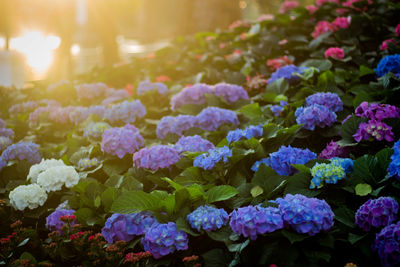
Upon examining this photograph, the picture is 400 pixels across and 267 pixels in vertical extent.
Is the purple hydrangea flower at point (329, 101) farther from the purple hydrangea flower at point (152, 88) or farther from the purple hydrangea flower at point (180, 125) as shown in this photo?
the purple hydrangea flower at point (152, 88)

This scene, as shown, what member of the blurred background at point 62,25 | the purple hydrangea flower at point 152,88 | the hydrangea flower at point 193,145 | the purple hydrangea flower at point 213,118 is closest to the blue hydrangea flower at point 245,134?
the hydrangea flower at point 193,145

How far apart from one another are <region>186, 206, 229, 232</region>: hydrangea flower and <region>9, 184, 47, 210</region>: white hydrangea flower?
102cm

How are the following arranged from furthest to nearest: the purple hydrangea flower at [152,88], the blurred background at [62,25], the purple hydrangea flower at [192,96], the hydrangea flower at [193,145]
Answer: the blurred background at [62,25]
the purple hydrangea flower at [152,88]
the purple hydrangea flower at [192,96]
the hydrangea flower at [193,145]

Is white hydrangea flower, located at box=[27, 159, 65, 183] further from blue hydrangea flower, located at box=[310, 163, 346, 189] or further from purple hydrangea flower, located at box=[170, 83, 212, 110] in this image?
blue hydrangea flower, located at box=[310, 163, 346, 189]

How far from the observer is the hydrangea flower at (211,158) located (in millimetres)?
2069

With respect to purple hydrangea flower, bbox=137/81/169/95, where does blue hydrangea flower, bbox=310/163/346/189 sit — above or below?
above

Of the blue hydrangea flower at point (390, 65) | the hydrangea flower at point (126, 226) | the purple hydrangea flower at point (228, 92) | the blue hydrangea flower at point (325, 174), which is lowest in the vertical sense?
the hydrangea flower at point (126, 226)

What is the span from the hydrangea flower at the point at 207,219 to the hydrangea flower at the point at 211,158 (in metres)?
0.32

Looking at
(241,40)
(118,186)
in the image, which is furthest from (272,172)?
(241,40)

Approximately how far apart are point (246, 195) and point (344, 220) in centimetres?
50

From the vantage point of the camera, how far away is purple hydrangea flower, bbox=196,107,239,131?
9.04 ft

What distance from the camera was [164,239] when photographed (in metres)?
1.73

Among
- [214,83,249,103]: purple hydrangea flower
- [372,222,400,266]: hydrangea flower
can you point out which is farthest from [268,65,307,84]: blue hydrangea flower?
[372,222,400,266]: hydrangea flower

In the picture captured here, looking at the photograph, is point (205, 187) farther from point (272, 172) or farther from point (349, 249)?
point (349, 249)
